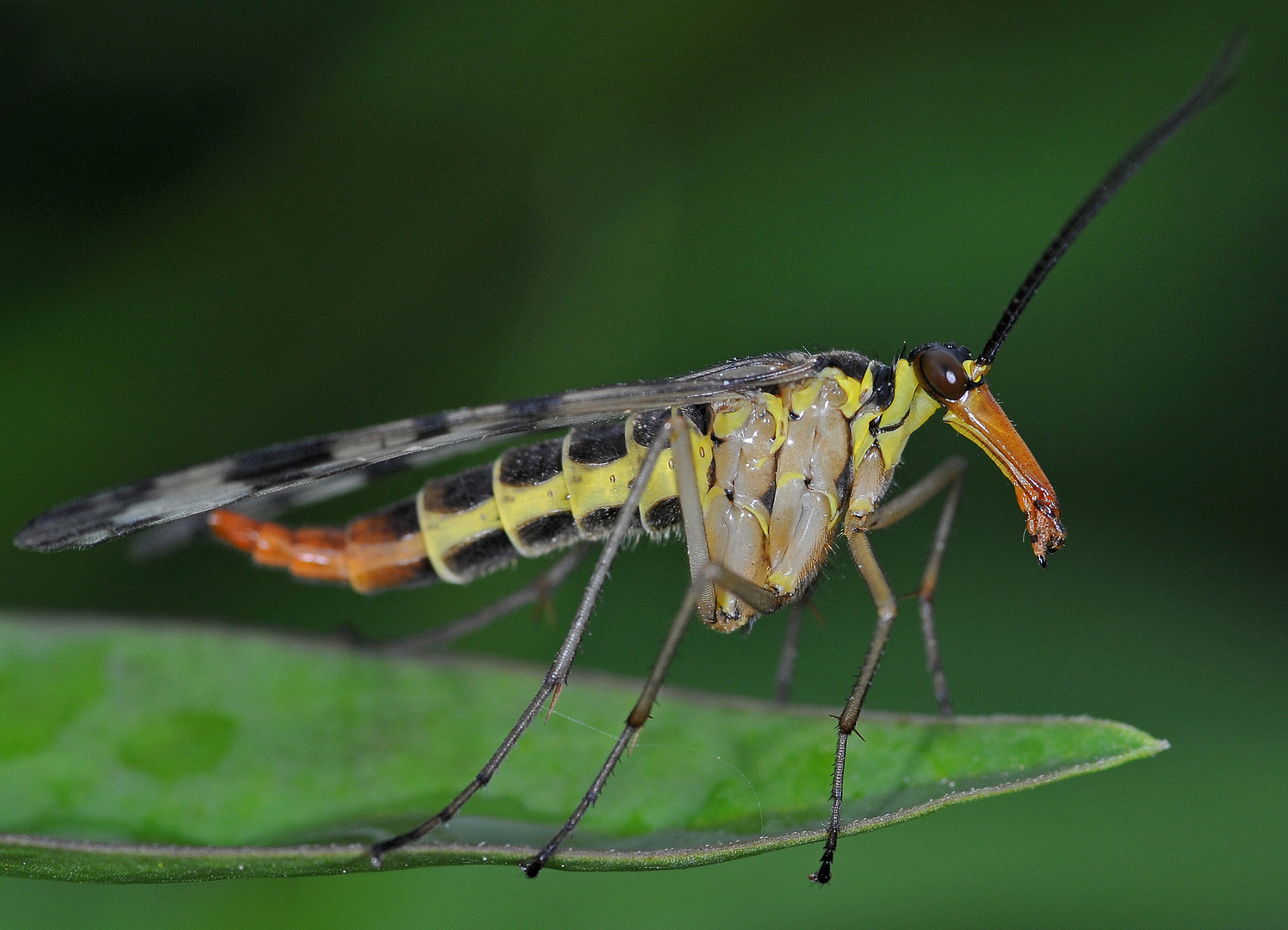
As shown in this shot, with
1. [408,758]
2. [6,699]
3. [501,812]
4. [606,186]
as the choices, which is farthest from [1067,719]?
[606,186]

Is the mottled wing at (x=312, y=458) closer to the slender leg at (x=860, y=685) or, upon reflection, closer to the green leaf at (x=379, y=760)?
the green leaf at (x=379, y=760)

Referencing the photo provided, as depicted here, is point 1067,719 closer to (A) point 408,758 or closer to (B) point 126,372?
(A) point 408,758

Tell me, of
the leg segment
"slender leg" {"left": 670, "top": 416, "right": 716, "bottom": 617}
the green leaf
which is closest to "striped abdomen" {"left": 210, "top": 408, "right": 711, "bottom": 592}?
"slender leg" {"left": 670, "top": 416, "right": 716, "bottom": 617}

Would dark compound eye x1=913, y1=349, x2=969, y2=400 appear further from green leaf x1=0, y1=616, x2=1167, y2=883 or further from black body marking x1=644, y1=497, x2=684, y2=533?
green leaf x1=0, y1=616, x2=1167, y2=883

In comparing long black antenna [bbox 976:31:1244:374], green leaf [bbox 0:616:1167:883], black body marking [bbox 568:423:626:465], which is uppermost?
long black antenna [bbox 976:31:1244:374]

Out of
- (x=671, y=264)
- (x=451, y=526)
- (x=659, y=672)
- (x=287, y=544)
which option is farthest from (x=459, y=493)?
(x=671, y=264)

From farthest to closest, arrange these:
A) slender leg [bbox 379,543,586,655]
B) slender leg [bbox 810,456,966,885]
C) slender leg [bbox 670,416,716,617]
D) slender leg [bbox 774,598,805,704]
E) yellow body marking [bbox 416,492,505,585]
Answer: slender leg [bbox 379,543,586,655] → slender leg [bbox 774,598,805,704] → yellow body marking [bbox 416,492,505,585] → slender leg [bbox 670,416,716,617] → slender leg [bbox 810,456,966,885]

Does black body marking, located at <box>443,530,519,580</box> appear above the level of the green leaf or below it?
above

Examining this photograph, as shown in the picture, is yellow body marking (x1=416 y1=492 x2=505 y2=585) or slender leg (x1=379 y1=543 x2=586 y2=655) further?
slender leg (x1=379 y1=543 x2=586 y2=655)
